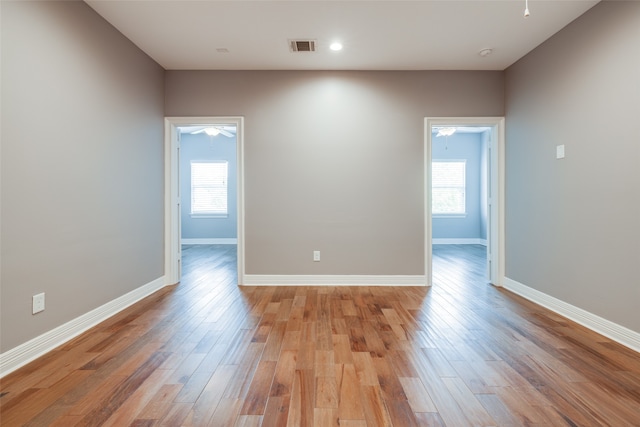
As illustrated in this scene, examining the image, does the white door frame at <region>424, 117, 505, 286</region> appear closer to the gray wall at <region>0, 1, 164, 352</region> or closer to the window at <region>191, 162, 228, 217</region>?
the gray wall at <region>0, 1, 164, 352</region>

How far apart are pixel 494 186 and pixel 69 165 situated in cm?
441

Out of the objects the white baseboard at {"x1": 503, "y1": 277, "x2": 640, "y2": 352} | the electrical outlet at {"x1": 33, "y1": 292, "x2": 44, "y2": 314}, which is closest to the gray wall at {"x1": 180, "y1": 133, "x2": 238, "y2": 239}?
the electrical outlet at {"x1": 33, "y1": 292, "x2": 44, "y2": 314}

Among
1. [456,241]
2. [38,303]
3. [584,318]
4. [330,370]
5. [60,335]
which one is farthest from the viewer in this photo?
[456,241]

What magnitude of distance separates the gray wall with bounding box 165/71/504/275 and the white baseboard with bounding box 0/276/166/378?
4.47 ft

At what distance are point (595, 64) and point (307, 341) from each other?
3.25 m

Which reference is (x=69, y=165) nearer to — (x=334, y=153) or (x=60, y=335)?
(x=60, y=335)

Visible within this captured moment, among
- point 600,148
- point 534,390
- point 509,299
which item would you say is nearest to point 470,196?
point 509,299

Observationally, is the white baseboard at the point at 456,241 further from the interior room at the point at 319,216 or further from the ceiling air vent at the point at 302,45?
the ceiling air vent at the point at 302,45

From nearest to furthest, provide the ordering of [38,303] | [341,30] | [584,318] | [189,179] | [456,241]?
[38,303] → [584,318] → [341,30] → [456,241] → [189,179]

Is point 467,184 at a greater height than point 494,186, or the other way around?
point 467,184

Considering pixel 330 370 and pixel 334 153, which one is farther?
pixel 334 153

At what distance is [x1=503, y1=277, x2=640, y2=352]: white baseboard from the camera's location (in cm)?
Result: 221

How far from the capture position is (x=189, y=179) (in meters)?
8.05

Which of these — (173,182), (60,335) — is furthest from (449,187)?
(60,335)
